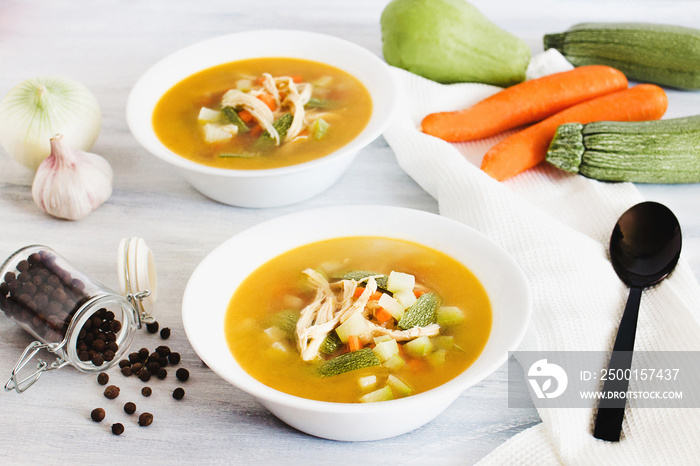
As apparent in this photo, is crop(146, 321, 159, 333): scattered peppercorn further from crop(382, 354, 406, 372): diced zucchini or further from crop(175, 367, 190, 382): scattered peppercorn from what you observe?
crop(382, 354, 406, 372): diced zucchini

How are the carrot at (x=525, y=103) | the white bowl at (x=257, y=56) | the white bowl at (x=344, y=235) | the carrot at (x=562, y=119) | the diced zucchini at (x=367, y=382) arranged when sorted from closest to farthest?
the white bowl at (x=344, y=235)
the diced zucchini at (x=367, y=382)
the white bowl at (x=257, y=56)
the carrot at (x=562, y=119)
the carrot at (x=525, y=103)

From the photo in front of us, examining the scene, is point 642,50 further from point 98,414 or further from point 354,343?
point 98,414

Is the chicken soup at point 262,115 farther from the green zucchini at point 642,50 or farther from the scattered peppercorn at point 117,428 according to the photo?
the green zucchini at point 642,50

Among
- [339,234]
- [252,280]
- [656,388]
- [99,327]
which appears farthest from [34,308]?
[656,388]

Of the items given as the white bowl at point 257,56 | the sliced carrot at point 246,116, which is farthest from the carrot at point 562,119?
the sliced carrot at point 246,116

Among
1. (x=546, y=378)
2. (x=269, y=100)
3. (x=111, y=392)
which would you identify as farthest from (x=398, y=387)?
(x=269, y=100)

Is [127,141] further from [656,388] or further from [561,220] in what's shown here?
[656,388]
